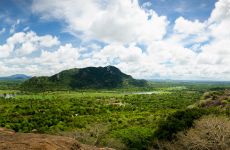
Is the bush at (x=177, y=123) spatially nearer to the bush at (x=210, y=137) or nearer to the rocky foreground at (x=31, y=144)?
the bush at (x=210, y=137)

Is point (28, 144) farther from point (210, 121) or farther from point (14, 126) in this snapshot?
point (14, 126)

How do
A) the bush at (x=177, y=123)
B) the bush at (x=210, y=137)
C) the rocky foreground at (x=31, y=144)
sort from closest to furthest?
the rocky foreground at (x=31, y=144)
the bush at (x=210, y=137)
the bush at (x=177, y=123)

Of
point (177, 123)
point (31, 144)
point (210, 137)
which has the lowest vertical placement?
point (177, 123)

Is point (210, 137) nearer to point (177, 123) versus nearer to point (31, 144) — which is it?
point (177, 123)

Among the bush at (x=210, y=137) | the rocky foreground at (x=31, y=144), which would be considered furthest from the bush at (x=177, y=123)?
the rocky foreground at (x=31, y=144)

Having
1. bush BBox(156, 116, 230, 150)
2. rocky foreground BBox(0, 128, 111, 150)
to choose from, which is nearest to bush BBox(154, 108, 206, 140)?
bush BBox(156, 116, 230, 150)

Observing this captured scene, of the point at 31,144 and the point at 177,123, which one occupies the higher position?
the point at 31,144

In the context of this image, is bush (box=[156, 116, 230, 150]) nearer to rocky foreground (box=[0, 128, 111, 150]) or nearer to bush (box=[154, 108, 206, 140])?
bush (box=[154, 108, 206, 140])

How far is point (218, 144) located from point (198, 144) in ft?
7.70

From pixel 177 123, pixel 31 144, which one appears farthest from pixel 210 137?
pixel 31 144

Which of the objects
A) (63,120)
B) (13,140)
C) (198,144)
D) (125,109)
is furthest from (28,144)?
(125,109)

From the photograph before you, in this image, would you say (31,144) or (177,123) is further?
(177,123)

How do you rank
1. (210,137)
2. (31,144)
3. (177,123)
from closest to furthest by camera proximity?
(31,144), (210,137), (177,123)

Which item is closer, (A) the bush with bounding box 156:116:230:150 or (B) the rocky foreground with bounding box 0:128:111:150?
(B) the rocky foreground with bounding box 0:128:111:150
